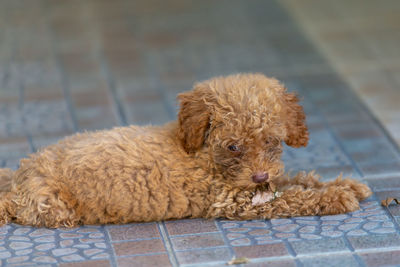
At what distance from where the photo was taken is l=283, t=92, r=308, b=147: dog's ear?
4824mm

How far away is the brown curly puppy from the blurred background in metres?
1.12

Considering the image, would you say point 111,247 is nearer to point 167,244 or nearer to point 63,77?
point 167,244

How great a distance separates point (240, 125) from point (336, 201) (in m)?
0.99

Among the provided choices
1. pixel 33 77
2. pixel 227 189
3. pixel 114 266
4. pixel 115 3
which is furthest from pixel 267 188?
pixel 115 3

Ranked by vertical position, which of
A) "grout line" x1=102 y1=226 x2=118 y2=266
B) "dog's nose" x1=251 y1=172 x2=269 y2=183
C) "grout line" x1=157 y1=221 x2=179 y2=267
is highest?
"dog's nose" x1=251 y1=172 x2=269 y2=183

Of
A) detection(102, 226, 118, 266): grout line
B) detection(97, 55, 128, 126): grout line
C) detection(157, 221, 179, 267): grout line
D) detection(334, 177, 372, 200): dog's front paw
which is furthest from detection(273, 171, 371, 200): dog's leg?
detection(97, 55, 128, 126): grout line

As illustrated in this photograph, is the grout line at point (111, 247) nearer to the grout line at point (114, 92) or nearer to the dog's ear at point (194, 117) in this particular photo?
the dog's ear at point (194, 117)

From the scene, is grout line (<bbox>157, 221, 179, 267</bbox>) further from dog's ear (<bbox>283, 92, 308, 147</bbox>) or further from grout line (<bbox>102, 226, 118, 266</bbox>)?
dog's ear (<bbox>283, 92, 308, 147</bbox>)

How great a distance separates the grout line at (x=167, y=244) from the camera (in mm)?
4457

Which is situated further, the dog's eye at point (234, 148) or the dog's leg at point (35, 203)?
the dog's leg at point (35, 203)

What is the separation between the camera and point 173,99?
24.5 feet

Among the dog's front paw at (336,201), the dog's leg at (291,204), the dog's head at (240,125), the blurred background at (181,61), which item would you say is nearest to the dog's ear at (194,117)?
the dog's head at (240,125)

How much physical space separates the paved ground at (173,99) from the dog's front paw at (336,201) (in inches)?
2.4

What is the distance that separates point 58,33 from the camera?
9555 mm
